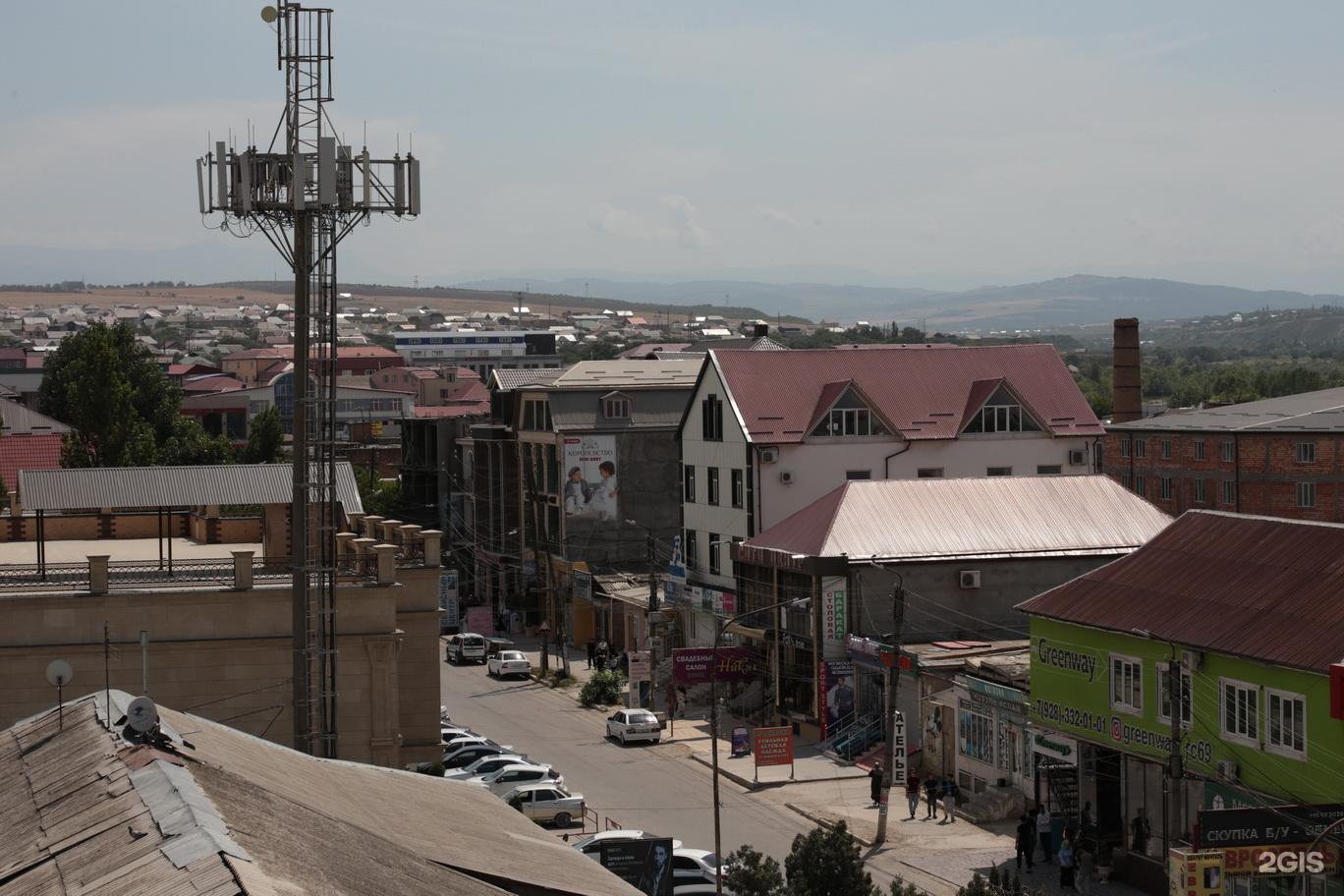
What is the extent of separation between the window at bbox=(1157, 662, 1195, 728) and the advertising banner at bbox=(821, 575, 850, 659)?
53.0ft

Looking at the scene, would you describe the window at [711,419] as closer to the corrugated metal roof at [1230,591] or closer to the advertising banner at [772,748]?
the advertising banner at [772,748]

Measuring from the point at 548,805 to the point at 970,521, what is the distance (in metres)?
17.7

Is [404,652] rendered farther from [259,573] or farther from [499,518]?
[499,518]

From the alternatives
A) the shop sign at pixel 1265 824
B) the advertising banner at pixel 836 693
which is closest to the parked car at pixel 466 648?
the advertising banner at pixel 836 693

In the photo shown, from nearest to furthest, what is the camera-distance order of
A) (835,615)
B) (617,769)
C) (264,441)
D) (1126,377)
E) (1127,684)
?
(1127,684)
(617,769)
(835,615)
(1126,377)
(264,441)

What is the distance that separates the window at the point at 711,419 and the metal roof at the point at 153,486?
27.2 meters

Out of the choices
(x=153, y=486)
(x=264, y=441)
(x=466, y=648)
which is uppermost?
(x=153, y=486)

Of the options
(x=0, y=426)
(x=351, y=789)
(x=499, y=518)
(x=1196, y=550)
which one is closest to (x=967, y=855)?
(x=1196, y=550)

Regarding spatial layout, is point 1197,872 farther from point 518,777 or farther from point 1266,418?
point 1266,418

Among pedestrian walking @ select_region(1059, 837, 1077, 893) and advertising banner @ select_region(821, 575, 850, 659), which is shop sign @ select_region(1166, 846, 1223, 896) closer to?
pedestrian walking @ select_region(1059, 837, 1077, 893)

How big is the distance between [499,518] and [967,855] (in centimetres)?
5043

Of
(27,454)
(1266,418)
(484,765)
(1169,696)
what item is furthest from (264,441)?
(1169,696)

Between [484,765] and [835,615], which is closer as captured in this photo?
[484,765]

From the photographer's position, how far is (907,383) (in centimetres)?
6656
